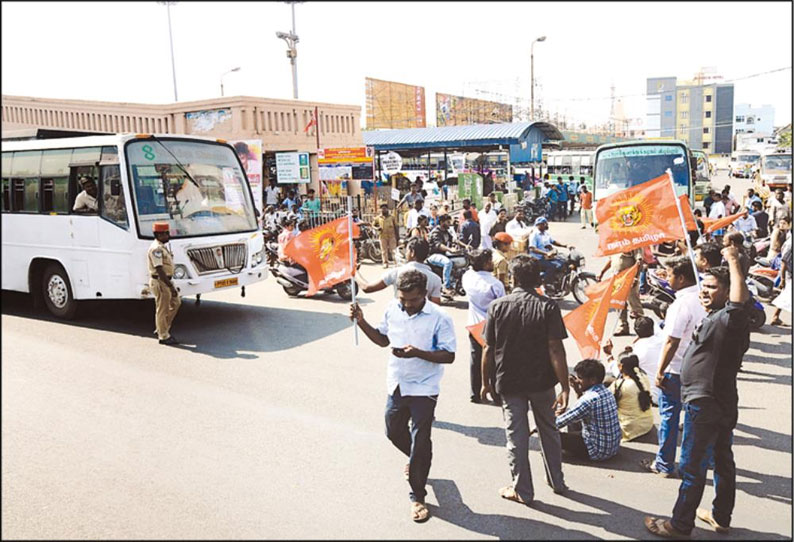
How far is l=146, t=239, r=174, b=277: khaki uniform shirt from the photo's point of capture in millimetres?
8516

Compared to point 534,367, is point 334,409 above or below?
below

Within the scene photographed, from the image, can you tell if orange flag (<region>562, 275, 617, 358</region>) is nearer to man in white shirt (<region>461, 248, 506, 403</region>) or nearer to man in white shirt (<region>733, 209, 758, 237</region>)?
man in white shirt (<region>461, 248, 506, 403</region>)

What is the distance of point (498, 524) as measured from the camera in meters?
4.21

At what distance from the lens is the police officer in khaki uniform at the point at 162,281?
28.0 ft

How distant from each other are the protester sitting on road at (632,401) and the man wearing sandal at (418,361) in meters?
2.00

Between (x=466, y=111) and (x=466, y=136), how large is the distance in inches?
1361

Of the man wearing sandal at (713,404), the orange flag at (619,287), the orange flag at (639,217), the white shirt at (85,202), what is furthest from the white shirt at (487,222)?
the man wearing sandal at (713,404)

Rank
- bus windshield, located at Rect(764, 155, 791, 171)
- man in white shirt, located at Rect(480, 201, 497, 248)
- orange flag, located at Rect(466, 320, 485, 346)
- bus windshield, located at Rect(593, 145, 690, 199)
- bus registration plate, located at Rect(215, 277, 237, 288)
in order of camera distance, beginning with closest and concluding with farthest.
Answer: orange flag, located at Rect(466, 320, 485, 346), bus registration plate, located at Rect(215, 277, 237, 288), man in white shirt, located at Rect(480, 201, 497, 248), bus windshield, located at Rect(593, 145, 690, 199), bus windshield, located at Rect(764, 155, 791, 171)

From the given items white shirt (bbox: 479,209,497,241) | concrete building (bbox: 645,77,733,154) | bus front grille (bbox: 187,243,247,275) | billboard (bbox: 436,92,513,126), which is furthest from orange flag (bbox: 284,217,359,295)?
concrete building (bbox: 645,77,733,154)

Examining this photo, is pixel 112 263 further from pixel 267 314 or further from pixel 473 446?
pixel 473 446

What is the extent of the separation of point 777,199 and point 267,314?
42.9 ft

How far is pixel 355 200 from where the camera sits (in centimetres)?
2106

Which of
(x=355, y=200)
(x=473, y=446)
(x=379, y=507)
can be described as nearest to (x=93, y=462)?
(x=379, y=507)

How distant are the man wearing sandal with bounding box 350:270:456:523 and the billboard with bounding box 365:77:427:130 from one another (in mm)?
47114
